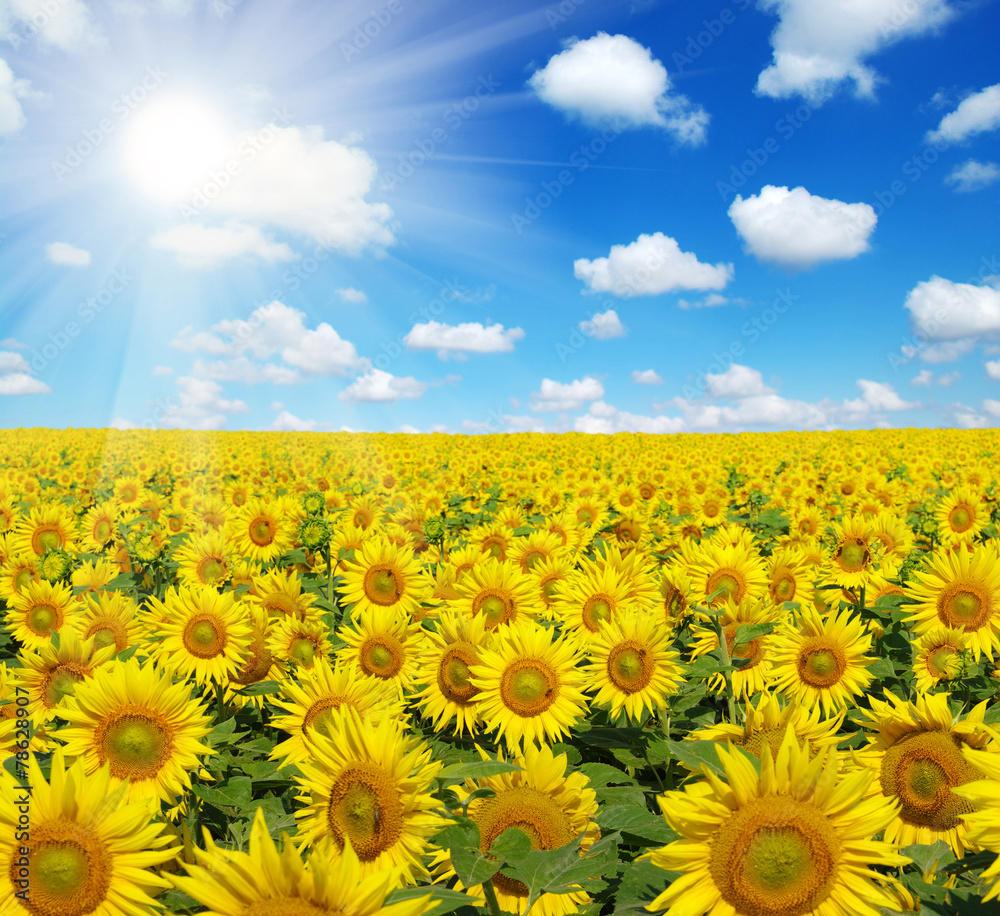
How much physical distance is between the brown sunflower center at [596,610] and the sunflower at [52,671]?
9.07 feet

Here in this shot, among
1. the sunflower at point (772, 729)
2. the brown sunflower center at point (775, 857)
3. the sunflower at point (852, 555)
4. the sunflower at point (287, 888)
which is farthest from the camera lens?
the sunflower at point (852, 555)

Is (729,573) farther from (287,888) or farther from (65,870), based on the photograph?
(65,870)

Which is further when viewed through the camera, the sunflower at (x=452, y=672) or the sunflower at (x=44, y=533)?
the sunflower at (x=44, y=533)

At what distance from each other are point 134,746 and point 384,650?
1472mm

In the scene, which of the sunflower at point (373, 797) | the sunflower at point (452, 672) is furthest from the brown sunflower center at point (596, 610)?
the sunflower at point (373, 797)

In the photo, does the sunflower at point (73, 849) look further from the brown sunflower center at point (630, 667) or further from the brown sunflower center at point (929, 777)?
the brown sunflower center at point (929, 777)

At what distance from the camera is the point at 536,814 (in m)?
2.31

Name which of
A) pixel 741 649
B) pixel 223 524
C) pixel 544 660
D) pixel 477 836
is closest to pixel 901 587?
pixel 741 649

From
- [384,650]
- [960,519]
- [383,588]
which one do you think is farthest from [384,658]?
[960,519]

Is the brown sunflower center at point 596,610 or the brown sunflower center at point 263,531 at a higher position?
the brown sunflower center at point 263,531

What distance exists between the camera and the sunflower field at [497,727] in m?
1.62

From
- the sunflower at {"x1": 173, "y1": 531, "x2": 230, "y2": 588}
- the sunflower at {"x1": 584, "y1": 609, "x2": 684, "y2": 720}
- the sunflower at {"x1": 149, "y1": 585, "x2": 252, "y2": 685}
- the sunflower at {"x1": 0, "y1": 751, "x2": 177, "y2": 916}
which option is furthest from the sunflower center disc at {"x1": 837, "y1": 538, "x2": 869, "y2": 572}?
the sunflower at {"x1": 0, "y1": 751, "x2": 177, "y2": 916}

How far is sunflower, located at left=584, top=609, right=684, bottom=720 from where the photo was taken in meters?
3.46

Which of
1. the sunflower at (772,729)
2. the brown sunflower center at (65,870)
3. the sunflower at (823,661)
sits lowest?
the brown sunflower center at (65,870)
